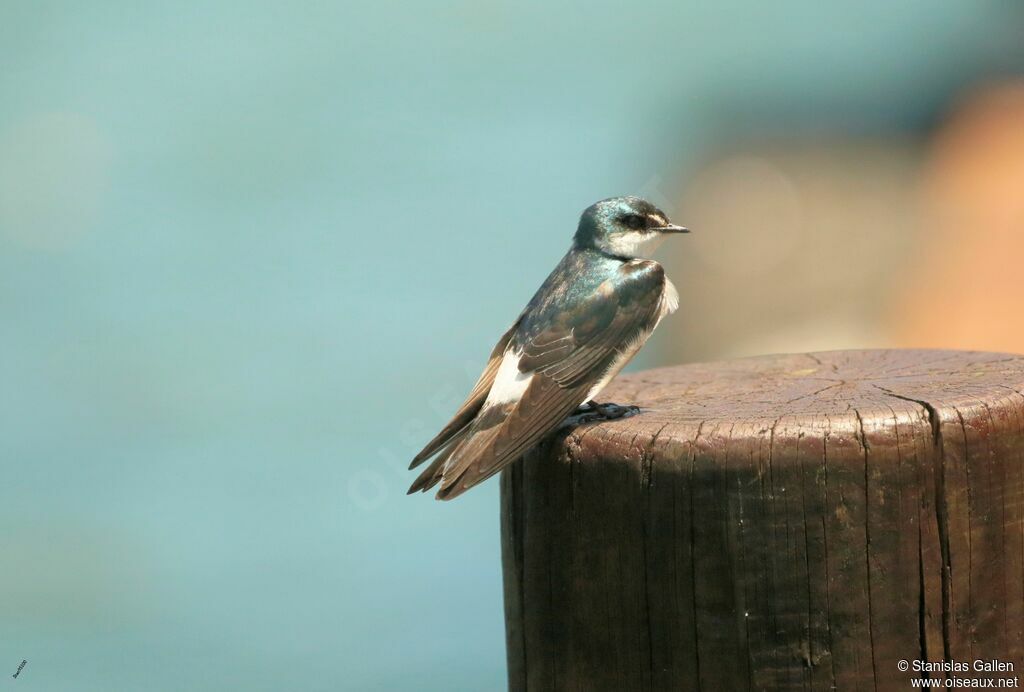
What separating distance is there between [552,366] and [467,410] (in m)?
0.28

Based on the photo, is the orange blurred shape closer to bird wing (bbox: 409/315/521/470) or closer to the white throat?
the white throat

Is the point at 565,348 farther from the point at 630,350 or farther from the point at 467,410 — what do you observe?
the point at 467,410

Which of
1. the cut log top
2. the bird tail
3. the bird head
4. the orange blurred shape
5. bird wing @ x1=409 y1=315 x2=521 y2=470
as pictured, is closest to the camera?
the cut log top

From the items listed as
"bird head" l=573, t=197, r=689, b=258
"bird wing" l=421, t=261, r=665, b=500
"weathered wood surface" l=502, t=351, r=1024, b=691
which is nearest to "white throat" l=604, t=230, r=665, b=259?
"bird head" l=573, t=197, r=689, b=258

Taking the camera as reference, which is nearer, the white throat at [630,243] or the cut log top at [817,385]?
the cut log top at [817,385]

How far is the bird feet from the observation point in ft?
10.9

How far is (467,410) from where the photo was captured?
12.2ft

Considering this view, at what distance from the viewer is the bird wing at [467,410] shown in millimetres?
3643

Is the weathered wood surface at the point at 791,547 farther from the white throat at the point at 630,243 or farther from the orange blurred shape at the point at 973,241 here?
the orange blurred shape at the point at 973,241

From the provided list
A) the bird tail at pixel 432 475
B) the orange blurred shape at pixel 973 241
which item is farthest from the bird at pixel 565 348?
the orange blurred shape at pixel 973 241

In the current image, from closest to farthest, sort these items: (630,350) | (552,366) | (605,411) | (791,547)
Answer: (791,547) → (605,411) → (552,366) → (630,350)

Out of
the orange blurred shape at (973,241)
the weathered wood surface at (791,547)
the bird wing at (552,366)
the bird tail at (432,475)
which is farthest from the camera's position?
the orange blurred shape at (973,241)

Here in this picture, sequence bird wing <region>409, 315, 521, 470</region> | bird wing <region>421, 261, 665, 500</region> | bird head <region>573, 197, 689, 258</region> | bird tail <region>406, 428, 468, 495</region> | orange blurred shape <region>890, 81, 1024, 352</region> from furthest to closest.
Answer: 1. orange blurred shape <region>890, 81, 1024, 352</region>
2. bird head <region>573, 197, 689, 258</region>
3. bird wing <region>409, 315, 521, 470</region>
4. bird tail <region>406, 428, 468, 495</region>
5. bird wing <region>421, 261, 665, 500</region>

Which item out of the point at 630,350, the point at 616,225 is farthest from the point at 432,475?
the point at 616,225
